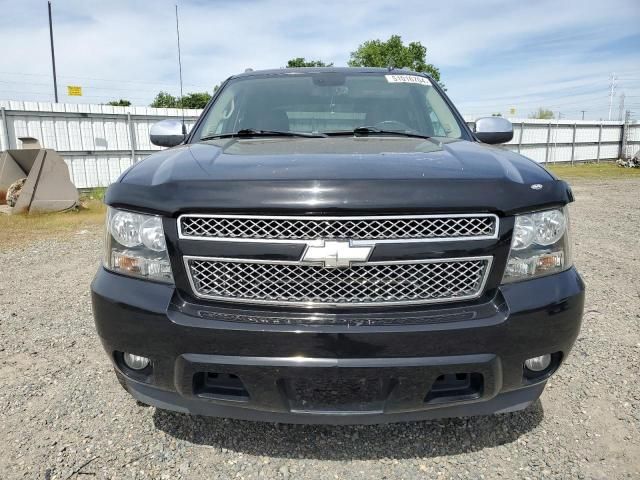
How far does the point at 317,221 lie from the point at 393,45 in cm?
3975

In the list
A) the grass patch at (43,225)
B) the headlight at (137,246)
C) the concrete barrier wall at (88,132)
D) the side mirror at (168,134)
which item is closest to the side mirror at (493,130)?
the side mirror at (168,134)

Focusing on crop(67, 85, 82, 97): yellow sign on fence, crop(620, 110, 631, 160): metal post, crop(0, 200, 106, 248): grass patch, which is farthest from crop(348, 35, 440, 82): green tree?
crop(0, 200, 106, 248): grass patch

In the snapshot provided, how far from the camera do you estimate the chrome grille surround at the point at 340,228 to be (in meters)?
1.61

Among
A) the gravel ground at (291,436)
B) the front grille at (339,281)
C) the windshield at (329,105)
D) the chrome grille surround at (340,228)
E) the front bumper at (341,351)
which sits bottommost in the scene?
the gravel ground at (291,436)

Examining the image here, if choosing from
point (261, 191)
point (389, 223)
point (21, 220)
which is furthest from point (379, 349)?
point (21, 220)

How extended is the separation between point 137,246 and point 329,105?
1.75 m

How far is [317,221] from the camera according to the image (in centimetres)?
160

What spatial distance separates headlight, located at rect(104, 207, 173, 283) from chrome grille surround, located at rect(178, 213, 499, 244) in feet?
0.39

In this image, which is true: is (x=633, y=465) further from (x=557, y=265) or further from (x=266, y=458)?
(x=266, y=458)

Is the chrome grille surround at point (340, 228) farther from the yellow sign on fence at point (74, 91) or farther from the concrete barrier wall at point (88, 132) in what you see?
the yellow sign on fence at point (74, 91)

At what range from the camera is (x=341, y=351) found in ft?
5.21

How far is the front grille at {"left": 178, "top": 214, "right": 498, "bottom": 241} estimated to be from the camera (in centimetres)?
161

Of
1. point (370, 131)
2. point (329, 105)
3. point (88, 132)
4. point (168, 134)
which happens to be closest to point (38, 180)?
point (88, 132)

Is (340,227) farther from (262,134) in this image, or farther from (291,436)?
(262,134)
